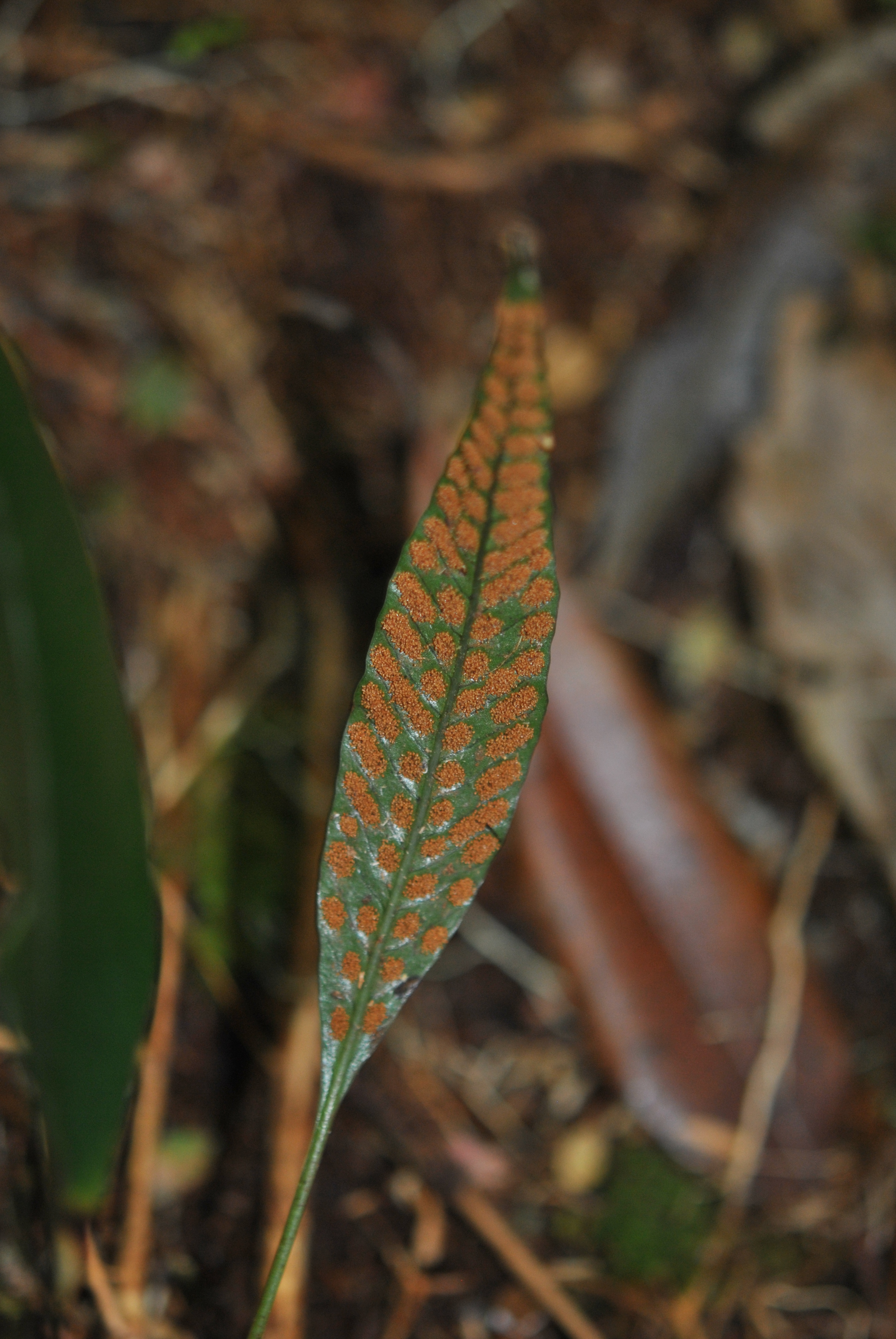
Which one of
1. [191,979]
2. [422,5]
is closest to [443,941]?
[191,979]

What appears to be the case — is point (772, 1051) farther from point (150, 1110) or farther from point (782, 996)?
point (150, 1110)

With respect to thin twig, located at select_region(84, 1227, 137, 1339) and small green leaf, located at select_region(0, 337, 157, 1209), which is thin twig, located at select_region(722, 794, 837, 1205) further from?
small green leaf, located at select_region(0, 337, 157, 1209)

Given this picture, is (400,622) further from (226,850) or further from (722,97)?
(722,97)

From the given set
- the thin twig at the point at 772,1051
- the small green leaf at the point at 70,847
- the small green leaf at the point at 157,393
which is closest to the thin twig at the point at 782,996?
the thin twig at the point at 772,1051

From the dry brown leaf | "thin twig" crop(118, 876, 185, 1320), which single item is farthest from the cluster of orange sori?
the dry brown leaf

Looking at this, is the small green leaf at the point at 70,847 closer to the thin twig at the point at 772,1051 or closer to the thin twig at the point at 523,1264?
the thin twig at the point at 523,1264

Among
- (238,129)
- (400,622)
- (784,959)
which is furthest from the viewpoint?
(238,129)

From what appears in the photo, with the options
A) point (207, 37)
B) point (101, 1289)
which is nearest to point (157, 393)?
point (207, 37)
